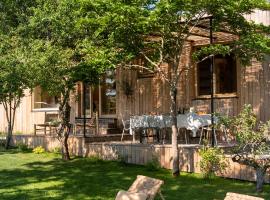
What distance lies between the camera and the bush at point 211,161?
974 centimetres

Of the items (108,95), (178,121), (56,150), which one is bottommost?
(56,150)

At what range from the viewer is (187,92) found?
14945 millimetres

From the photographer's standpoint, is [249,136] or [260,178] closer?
[249,136]

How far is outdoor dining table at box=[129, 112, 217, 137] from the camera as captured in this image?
11719 mm

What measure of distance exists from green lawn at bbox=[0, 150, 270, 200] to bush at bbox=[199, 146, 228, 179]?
9.0 inches

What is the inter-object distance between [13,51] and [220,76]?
6.32 metres

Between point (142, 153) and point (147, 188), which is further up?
point (142, 153)

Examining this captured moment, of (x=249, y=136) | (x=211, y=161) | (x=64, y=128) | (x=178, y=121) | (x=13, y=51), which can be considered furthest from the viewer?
(x=64, y=128)

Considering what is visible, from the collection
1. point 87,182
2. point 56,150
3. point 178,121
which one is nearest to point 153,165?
point 178,121

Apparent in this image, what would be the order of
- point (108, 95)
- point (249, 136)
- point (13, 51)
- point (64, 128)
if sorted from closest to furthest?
1. point (249, 136)
2. point (13, 51)
3. point (64, 128)
4. point (108, 95)

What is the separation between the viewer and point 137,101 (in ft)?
54.0

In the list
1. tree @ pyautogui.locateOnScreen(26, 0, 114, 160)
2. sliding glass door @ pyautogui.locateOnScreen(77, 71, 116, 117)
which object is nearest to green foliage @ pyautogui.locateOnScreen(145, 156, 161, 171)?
tree @ pyautogui.locateOnScreen(26, 0, 114, 160)

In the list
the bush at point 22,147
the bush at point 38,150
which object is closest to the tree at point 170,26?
the bush at point 38,150

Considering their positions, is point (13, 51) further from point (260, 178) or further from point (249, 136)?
point (260, 178)
